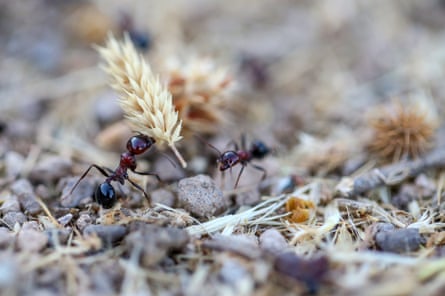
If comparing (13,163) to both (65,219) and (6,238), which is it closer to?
(65,219)

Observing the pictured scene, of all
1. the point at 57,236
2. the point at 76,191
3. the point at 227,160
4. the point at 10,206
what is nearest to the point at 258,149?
the point at 227,160

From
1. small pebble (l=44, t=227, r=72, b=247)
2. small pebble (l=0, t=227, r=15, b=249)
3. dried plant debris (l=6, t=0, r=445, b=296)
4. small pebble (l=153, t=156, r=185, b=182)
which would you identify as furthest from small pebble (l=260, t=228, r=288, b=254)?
small pebble (l=0, t=227, r=15, b=249)

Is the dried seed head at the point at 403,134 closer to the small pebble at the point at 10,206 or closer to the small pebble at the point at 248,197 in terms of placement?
the small pebble at the point at 248,197

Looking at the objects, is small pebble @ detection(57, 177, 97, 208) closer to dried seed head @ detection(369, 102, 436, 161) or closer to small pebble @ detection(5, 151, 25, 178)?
small pebble @ detection(5, 151, 25, 178)

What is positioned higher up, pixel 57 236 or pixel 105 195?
pixel 105 195

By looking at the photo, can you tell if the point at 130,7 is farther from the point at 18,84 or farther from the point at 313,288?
the point at 313,288

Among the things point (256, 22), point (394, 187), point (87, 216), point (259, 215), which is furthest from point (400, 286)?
Result: point (256, 22)
